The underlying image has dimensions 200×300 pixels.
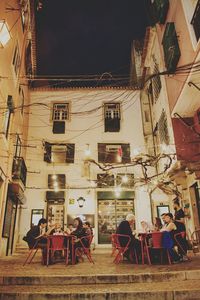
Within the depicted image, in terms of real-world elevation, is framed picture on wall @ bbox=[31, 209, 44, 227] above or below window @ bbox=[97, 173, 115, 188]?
below

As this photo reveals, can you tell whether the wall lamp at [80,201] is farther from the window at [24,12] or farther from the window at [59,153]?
the window at [24,12]

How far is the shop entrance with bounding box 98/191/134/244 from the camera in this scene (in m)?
17.7

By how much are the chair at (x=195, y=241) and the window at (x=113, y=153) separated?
8.08 meters

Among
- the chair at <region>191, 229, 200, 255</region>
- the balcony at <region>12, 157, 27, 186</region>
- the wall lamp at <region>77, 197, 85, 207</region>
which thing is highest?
the balcony at <region>12, 157, 27, 186</region>

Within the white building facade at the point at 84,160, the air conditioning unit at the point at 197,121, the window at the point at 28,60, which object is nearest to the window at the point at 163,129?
the air conditioning unit at the point at 197,121

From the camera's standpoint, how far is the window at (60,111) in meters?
19.8

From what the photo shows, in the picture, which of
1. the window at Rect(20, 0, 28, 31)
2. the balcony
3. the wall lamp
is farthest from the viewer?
the wall lamp

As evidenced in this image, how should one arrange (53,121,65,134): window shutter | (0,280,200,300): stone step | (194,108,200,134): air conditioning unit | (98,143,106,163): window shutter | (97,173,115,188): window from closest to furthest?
(0,280,200,300): stone step → (194,108,200,134): air conditioning unit → (97,173,115,188): window → (98,143,106,163): window shutter → (53,121,65,134): window shutter

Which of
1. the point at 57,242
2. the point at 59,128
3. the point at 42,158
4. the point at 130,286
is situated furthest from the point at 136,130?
the point at 130,286

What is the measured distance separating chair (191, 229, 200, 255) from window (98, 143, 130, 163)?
8078 mm

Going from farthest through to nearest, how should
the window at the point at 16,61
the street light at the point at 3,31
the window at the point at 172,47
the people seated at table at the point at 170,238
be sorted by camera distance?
the window at the point at 16,61 < the window at the point at 172,47 < the people seated at table at the point at 170,238 < the street light at the point at 3,31

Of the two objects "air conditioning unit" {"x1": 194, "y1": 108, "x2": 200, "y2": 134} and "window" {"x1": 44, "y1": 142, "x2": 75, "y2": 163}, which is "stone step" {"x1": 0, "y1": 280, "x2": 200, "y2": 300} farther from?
"window" {"x1": 44, "y1": 142, "x2": 75, "y2": 163}

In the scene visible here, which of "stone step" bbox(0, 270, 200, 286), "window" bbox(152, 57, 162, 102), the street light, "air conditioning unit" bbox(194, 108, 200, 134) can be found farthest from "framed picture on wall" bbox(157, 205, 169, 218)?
the street light

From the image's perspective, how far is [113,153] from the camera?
62.2 ft
